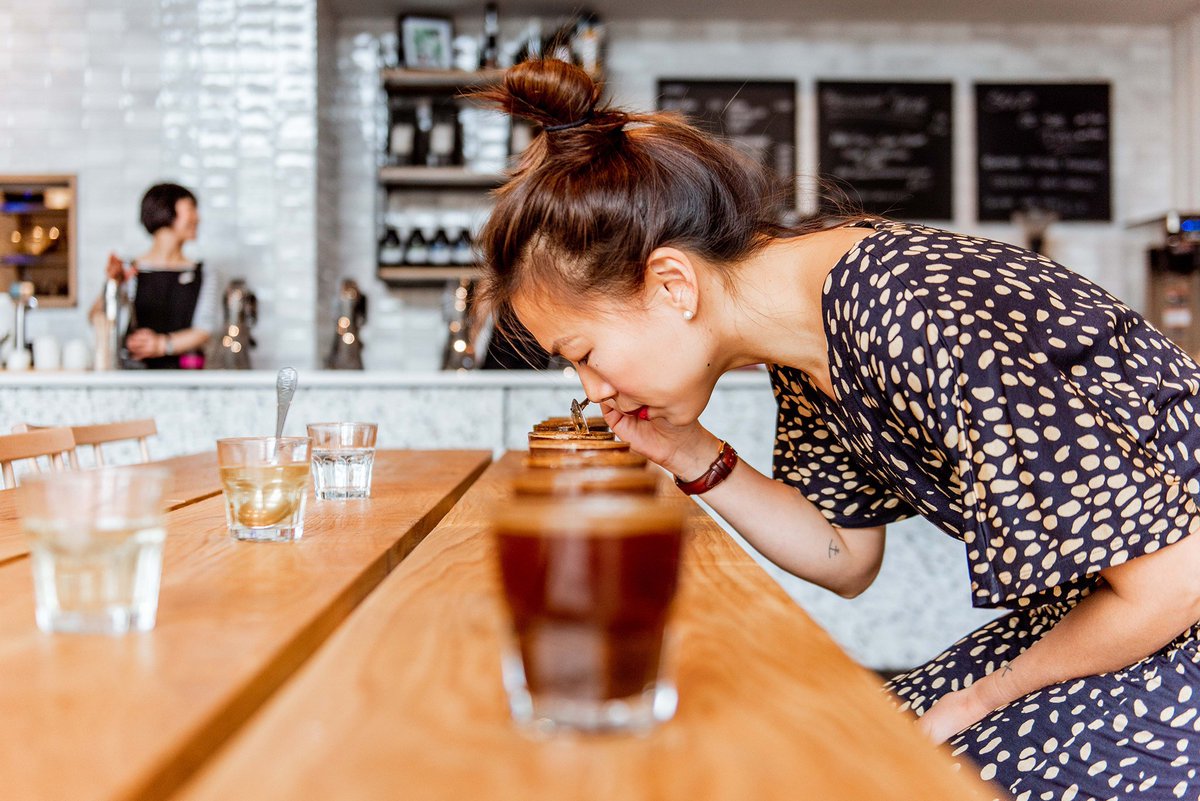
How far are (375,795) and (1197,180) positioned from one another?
576cm

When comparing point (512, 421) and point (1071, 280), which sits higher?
point (1071, 280)

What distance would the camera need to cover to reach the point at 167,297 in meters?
4.15

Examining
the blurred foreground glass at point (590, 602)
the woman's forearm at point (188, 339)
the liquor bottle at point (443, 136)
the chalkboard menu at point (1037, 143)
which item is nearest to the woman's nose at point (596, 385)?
the blurred foreground glass at point (590, 602)

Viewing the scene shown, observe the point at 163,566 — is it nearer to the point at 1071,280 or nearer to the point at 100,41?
the point at 1071,280

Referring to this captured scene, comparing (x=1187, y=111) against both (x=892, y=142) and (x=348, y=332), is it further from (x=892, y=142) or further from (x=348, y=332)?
(x=348, y=332)

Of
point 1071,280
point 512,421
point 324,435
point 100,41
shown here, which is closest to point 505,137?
point 100,41

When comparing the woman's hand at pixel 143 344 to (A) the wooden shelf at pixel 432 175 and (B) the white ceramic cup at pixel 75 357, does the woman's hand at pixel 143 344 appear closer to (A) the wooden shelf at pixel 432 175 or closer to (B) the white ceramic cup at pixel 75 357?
(B) the white ceramic cup at pixel 75 357

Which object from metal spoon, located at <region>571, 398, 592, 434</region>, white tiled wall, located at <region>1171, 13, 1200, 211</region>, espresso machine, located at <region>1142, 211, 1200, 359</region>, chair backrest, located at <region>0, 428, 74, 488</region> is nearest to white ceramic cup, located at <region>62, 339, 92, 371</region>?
Answer: chair backrest, located at <region>0, 428, 74, 488</region>

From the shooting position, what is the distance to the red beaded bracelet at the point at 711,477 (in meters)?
1.41

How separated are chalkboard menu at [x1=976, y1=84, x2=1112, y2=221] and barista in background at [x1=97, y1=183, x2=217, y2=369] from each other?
378cm

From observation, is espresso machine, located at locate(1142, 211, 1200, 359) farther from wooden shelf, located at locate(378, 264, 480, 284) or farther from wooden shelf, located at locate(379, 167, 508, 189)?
wooden shelf, located at locate(378, 264, 480, 284)

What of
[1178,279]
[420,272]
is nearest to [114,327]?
[420,272]

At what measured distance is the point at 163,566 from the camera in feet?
2.73

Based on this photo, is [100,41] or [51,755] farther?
[100,41]
